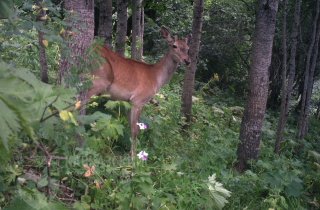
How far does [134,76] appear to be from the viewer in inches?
294

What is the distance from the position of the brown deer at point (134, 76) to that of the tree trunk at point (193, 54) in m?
0.27

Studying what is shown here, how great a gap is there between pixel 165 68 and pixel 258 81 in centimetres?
219

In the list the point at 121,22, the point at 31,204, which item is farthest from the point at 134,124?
the point at 31,204

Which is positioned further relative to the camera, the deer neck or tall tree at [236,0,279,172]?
the deer neck

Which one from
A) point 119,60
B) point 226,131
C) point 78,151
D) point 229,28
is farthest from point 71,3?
point 229,28

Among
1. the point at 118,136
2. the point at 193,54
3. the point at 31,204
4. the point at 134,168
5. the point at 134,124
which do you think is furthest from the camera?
the point at 193,54

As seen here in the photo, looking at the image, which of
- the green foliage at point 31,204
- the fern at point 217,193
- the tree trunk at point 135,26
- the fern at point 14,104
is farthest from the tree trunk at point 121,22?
the fern at point 14,104

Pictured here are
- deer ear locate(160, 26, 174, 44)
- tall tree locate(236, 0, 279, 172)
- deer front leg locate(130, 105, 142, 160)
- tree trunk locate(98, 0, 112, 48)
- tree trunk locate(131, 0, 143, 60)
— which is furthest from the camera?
tree trunk locate(131, 0, 143, 60)

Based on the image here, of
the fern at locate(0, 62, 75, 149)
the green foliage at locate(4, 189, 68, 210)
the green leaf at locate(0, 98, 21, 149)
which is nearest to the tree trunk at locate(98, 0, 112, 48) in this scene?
the green foliage at locate(4, 189, 68, 210)

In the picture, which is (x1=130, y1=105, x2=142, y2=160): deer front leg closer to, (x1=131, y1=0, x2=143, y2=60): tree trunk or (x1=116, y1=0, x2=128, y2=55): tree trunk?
(x1=131, y1=0, x2=143, y2=60): tree trunk

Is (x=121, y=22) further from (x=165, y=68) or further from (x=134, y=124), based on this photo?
(x=134, y=124)

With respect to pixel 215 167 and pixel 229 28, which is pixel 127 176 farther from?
pixel 229 28

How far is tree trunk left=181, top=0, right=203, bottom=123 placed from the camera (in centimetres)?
835

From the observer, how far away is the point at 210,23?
1524 cm
